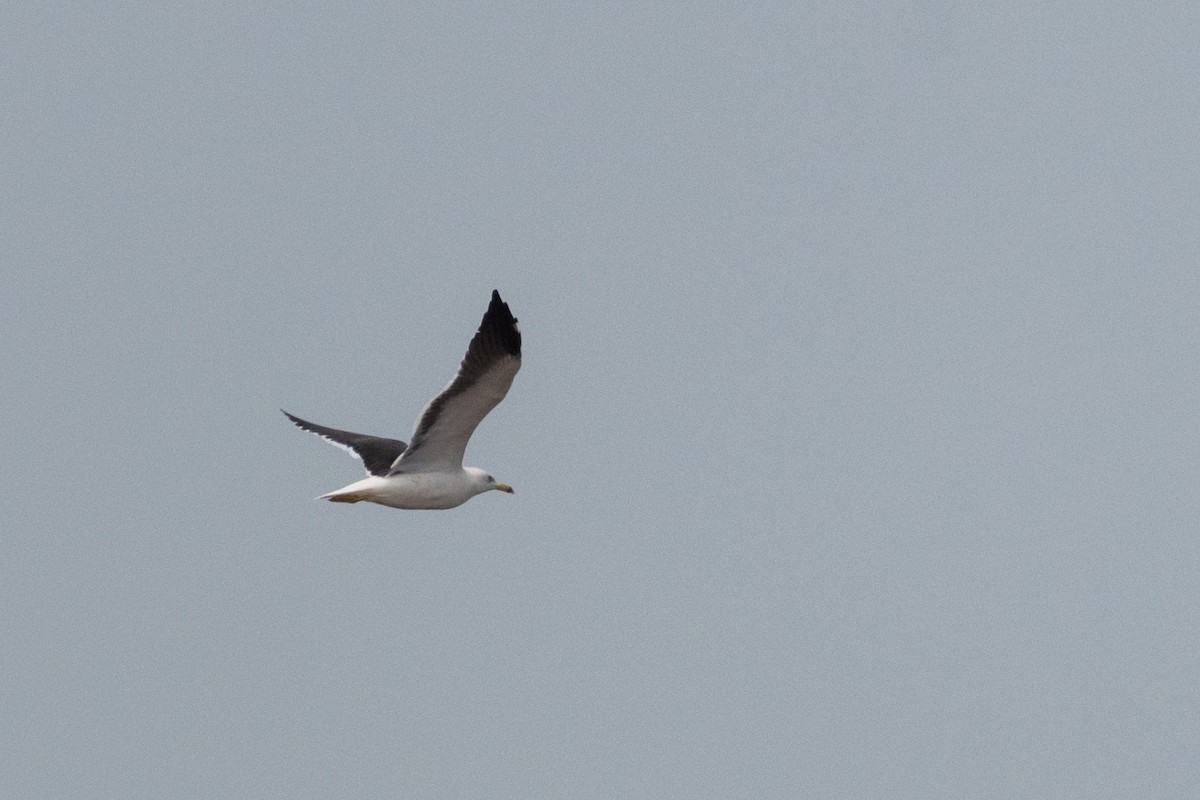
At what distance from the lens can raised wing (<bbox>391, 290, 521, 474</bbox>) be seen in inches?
795

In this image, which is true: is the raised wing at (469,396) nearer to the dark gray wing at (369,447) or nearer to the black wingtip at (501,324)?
the black wingtip at (501,324)

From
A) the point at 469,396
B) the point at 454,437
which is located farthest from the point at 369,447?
the point at 469,396

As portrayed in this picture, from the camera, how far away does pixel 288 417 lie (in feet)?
86.4

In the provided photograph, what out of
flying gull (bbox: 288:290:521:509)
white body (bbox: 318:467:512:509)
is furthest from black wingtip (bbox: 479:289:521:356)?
white body (bbox: 318:467:512:509)

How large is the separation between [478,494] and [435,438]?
135 cm

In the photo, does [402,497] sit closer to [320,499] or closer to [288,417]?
[320,499]

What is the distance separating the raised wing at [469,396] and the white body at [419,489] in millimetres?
140

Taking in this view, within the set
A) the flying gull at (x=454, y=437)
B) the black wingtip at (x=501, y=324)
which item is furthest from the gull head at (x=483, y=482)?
the black wingtip at (x=501, y=324)

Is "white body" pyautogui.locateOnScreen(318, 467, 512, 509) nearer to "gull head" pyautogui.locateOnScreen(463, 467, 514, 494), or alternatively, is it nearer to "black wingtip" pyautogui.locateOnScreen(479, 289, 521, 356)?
"gull head" pyautogui.locateOnScreen(463, 467, 514, 494)

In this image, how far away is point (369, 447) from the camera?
24.1 metres

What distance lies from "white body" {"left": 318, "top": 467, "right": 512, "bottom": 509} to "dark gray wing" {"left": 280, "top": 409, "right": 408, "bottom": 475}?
0.93 meters

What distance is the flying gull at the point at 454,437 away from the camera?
2023 cm

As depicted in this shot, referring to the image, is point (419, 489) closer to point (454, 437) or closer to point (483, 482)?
point (454, 437)

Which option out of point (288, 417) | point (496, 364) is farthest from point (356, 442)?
point (496, 364)
